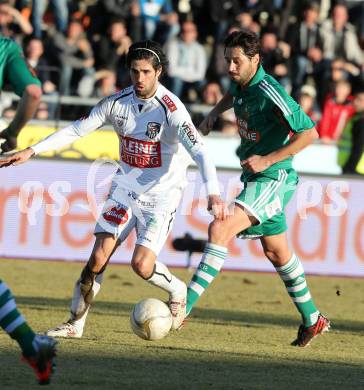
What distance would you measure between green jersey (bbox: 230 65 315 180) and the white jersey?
480 millimetres

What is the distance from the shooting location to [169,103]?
28.6 ft

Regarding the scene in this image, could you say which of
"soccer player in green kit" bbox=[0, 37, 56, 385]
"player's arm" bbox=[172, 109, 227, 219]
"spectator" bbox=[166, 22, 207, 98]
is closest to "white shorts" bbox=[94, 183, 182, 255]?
"player's arm" bbox=[172, 109, 227, 219]

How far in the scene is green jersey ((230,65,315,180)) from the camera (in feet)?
28.7

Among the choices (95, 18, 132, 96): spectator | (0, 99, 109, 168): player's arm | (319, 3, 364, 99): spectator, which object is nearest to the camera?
(0, 99, 109, 168): player's arm

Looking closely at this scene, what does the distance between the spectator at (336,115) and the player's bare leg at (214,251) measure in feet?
31.0

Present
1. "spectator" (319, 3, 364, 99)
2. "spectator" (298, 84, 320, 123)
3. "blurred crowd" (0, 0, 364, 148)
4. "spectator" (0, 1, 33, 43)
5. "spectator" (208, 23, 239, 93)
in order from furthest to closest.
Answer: "spectator" (319, 3, 364, 99), "spectator" (208, 23, 239, 93), "blurred crowd" (0, 0, 364, 148), "spectator" (0, 1, 33, 43), "spectator" (298, 84, 320, 123)

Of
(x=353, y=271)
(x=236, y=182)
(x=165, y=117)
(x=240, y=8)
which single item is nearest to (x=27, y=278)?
(x=236, y=182)

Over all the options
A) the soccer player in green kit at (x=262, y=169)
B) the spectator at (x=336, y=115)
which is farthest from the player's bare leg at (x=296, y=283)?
the spectator at (x=336, y=115)

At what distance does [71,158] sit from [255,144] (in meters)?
6.53

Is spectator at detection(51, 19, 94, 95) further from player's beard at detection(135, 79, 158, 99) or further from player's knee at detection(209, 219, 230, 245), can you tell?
player's knee at detection(209, 219, 230, 245)

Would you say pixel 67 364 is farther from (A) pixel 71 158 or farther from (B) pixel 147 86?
(A) pixel 71 158

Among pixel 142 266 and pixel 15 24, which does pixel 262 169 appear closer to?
pixel 142 266

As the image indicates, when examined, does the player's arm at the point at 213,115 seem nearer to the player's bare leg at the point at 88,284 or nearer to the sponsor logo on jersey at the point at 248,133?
the sponsor logo on jersey at the point at 248,133

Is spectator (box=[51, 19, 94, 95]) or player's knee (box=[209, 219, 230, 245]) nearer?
player's knee (box=[209, 219, 230, 245])
